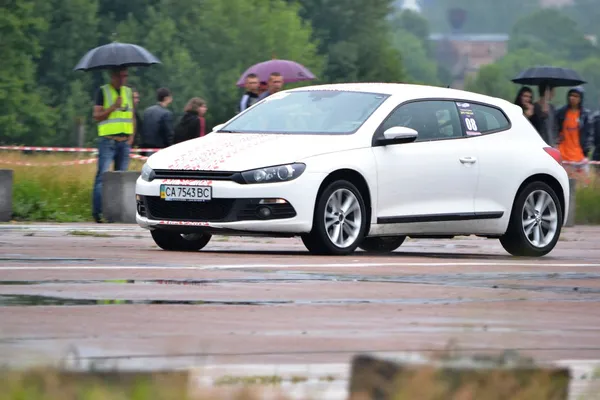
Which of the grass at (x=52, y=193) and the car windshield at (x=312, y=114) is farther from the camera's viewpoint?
the grass at (x=52, y=193)

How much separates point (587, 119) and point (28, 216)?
9.51m

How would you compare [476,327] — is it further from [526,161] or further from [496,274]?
[526,161]

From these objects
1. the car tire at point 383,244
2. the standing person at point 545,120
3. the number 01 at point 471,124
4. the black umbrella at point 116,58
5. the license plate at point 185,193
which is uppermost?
the black umbrella at point 116,58

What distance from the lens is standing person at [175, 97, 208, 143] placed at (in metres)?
22.5

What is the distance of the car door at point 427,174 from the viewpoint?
14656 millimetres

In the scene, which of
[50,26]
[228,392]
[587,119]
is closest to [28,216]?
[587,119]

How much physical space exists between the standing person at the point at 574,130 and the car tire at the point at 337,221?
37.1ft

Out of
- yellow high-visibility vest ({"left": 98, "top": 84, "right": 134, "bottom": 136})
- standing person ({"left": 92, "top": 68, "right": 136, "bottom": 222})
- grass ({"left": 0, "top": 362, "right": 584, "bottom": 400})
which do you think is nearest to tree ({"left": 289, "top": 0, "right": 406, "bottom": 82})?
standing person ({"left": 92, "top": 68, "right": 136, "bottom": 222})

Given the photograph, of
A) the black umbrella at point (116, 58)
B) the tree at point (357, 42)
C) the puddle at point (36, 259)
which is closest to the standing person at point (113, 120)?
the black umbrella at point (116, 58)

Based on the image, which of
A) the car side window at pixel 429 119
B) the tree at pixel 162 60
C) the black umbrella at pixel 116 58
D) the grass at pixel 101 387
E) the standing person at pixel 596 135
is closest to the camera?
the grass at pixel 101 387

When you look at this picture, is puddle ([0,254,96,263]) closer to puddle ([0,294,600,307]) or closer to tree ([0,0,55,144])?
puddle ([0,294,600,307])

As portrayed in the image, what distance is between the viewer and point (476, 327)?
8.39 metres

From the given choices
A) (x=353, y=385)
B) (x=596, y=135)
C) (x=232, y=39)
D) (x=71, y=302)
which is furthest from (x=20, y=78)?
(x=353, y=385)

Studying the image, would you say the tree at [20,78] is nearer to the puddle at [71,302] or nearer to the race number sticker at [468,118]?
the race number sticker at [468,118]
